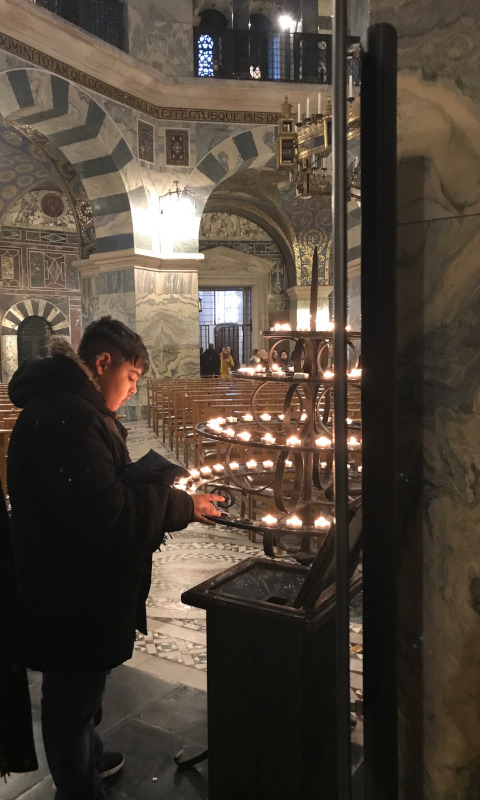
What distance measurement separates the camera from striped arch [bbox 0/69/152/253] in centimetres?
1123

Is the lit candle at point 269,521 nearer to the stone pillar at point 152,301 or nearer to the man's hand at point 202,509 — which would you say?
the man's hand at point 202,509

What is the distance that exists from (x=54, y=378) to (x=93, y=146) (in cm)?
1261

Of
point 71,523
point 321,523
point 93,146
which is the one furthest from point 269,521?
point 93,146

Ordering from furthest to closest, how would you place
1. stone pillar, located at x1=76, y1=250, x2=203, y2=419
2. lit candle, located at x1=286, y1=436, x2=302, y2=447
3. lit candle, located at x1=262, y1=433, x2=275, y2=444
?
stone pillar, located at x1=76, y1=250, x2=203, y2=419, lit candle, located at x1=262, y1=433, x2=275, y2=444, lit candle, located at x1=286, y1=436, x2=302, y2=447

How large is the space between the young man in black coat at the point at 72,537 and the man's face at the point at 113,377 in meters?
0.07

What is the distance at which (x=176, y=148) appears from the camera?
45.9ft

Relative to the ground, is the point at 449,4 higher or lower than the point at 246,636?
higher

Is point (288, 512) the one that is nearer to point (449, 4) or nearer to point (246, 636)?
point (246, 636)

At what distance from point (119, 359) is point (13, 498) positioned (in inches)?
20.4

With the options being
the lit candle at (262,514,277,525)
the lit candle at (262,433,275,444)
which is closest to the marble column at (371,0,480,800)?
the lit candle at (262,514,277,525)

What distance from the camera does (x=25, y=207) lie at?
18.0 metres

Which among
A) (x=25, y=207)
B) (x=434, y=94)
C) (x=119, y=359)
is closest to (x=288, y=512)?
(x=119, y=359)

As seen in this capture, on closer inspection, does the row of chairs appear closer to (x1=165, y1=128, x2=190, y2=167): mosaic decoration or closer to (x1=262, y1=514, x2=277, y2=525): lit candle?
(x1=262, y1=514, x2=277, y2=525): lit candle

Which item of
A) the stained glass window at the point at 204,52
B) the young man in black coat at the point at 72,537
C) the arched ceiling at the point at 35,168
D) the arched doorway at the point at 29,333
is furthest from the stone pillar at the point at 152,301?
the young man in black coat at the point at 72,537
